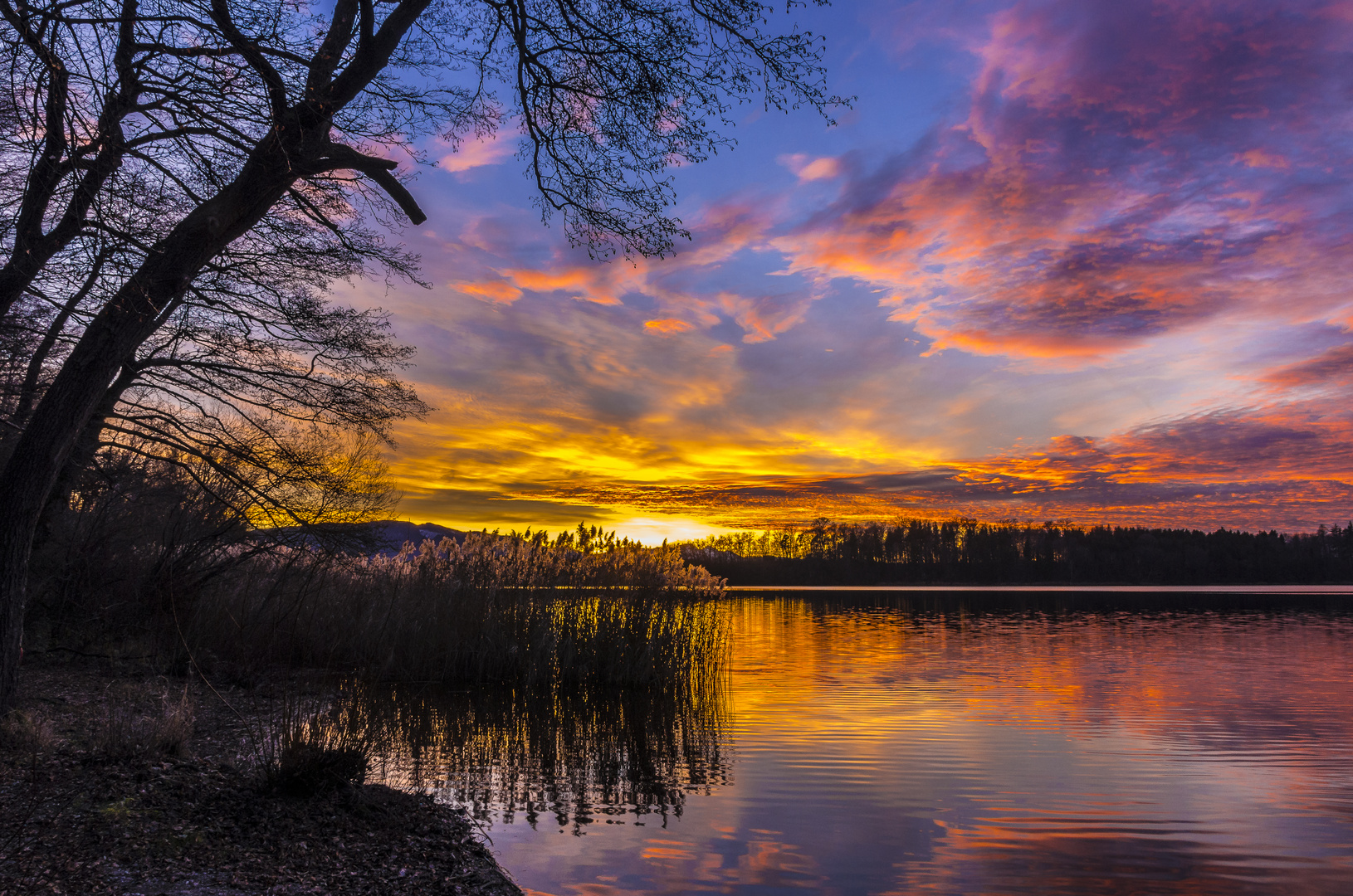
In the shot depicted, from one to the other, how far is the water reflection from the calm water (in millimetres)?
41

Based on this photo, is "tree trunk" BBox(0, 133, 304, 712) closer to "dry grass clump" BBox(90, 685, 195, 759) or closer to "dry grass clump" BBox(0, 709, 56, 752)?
"dry grass clump" BBox(0, 709, 56, 752)

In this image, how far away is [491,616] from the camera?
543 inches

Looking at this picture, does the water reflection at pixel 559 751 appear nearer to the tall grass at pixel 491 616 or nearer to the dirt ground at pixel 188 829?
the tall grass at pixel 491 616

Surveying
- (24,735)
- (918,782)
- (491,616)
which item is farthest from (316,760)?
(491,616)

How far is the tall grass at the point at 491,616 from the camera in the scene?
43.7ft

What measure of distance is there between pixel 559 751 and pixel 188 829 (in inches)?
194

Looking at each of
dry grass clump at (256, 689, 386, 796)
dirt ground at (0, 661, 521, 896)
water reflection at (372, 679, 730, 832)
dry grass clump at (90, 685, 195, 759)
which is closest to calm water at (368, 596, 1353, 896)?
water reflection at (372, 679, 730, 832)

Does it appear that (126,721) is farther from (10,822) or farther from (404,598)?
(404,598)

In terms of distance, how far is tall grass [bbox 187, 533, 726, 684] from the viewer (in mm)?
13312

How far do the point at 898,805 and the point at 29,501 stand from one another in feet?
26.4

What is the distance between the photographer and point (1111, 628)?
90.3 feet

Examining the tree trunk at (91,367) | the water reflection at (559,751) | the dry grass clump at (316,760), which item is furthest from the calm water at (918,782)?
the tree trunk at (91,367)

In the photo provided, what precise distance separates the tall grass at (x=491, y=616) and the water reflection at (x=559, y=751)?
59 cm

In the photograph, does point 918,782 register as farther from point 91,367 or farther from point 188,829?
point 91,367
